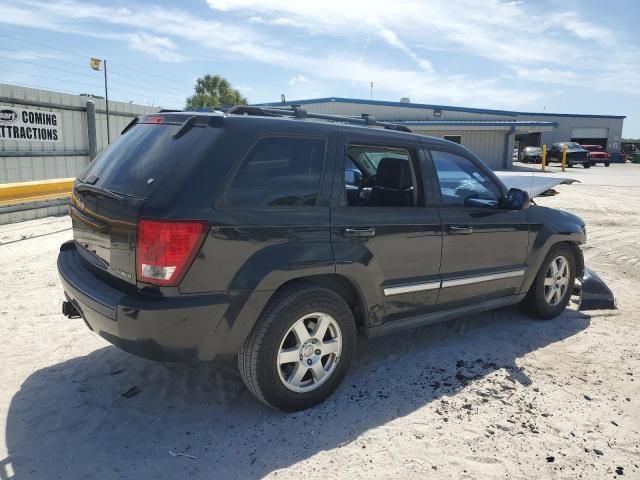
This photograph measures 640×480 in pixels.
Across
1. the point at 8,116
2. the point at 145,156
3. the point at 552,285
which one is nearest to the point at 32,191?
the point at 8,116

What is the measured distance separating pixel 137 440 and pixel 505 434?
2.14m

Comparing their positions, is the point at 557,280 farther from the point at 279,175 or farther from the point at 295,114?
the point at 279,175

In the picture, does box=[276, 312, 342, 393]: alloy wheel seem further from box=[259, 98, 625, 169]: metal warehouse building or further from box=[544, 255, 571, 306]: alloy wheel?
box=[259, 98, 625, 169]: metal warehouse building

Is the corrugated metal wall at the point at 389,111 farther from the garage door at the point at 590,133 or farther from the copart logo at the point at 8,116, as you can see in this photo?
the garage door at the point at 590,133

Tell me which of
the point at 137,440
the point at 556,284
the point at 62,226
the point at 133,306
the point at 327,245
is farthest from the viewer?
the point at 62,226

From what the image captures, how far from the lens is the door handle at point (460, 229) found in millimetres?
3825

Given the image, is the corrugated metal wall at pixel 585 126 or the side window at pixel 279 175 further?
the corrugated metal wall at pixel 585 126

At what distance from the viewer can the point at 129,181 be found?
9.62 feet

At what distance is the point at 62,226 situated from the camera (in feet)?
29.5

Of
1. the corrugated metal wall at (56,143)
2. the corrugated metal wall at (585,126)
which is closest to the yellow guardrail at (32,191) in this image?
the corrugated metal wall at (56,143)

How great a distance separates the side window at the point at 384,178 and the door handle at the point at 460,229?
34cm

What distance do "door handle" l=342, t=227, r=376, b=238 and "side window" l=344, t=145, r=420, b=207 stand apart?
261mm

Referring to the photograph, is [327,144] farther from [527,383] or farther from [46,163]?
[46,163]

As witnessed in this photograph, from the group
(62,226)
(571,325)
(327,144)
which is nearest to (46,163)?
(62,226)
